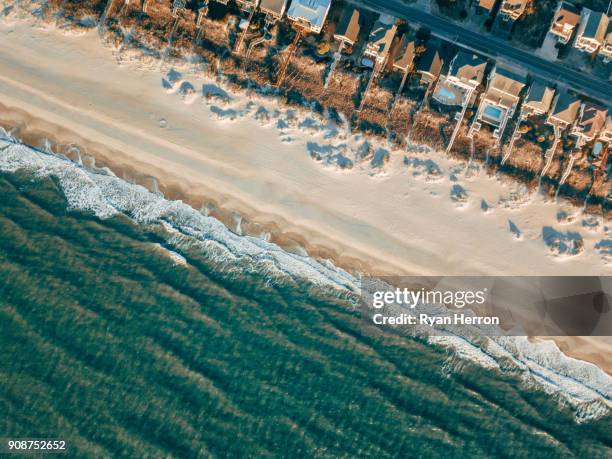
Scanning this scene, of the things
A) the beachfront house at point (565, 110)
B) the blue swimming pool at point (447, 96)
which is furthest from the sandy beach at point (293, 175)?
the beachfront house at point (565, 110)

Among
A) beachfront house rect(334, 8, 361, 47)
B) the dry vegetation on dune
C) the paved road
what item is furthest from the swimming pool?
beachfront house rect(334, 8, 361, 47)

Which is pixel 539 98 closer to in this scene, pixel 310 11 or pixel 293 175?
pixel 310 11

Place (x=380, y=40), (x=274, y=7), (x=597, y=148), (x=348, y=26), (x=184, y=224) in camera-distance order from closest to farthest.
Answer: (x=380, y=40) < (x=348, y=26) < (x=274, y=7) < (x=597, y=148) < (x=184, y=224)

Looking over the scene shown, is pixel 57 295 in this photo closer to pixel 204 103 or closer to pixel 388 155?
pixel 204 103

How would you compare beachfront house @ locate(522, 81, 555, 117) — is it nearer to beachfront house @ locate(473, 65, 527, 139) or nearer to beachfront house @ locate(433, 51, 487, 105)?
beachfront house @ locate(473, 65, 527, 139)

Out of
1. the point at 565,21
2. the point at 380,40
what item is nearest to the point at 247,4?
the point at 380,40

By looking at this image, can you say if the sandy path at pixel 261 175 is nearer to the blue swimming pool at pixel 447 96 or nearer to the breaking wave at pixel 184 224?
the breaking wave at pixel 184 224
